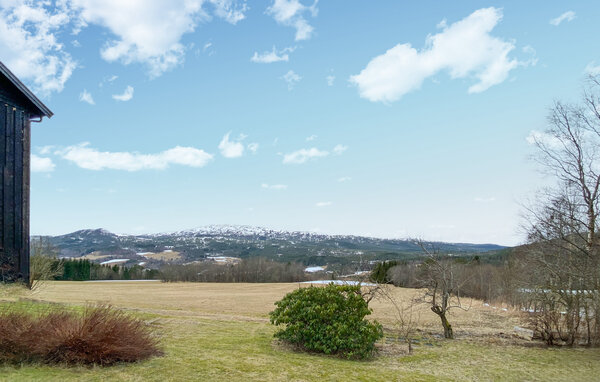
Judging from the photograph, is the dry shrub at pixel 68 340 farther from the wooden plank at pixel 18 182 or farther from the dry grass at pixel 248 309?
the wooden plank at pixel 18 182

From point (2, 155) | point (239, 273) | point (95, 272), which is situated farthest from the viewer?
point (95, 272)

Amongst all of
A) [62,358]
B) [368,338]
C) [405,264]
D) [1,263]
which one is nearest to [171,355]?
[62,358]

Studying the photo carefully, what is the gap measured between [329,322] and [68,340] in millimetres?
7301

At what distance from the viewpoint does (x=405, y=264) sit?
7650cm

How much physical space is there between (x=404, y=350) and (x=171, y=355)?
8428 millimetres

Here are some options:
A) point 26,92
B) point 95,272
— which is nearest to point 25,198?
point 26,92

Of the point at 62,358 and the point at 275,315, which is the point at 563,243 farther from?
the point at 62,358

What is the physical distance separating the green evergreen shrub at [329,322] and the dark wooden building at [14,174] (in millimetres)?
9113

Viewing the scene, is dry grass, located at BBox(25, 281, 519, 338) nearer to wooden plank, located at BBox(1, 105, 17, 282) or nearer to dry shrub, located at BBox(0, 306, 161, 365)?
dry shrub, located at BBox(0, 306, 161, 365)

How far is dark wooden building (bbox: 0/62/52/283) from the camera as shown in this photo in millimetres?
12977

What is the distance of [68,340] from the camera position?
6883 mm

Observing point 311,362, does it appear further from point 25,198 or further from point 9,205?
point 25,198

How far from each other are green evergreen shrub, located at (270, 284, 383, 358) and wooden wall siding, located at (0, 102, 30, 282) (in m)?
9.09

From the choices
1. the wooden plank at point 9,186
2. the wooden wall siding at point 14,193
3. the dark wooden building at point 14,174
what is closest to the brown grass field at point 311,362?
the wooden wall siding at point 14,193
